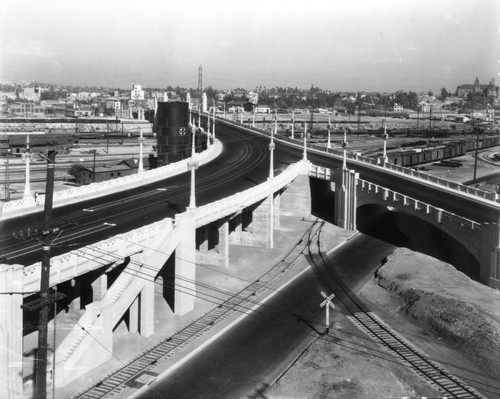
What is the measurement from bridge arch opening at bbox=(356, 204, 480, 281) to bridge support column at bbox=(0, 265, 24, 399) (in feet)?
117

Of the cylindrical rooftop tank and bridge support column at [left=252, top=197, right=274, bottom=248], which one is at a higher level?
the cylindrical rooftop tank

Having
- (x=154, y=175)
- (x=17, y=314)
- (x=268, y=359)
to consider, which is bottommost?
(x=268, y=359)

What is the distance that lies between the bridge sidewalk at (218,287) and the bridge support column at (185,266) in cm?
76

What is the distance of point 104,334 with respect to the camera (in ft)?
102

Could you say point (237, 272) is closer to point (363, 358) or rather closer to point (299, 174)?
point (363, 358)

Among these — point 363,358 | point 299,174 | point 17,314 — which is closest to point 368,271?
point 363,358

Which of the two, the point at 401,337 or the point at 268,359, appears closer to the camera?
the point at 268,359

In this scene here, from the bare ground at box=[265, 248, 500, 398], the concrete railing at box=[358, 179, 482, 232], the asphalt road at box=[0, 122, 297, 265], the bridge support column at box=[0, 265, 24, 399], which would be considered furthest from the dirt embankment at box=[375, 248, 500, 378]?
the bridge support column at box=[0, 265, 24, 399]

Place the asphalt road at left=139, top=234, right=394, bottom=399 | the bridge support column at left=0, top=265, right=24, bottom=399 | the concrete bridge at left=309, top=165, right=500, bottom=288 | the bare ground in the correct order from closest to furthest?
the bridge support column at left=0, top=265, right=24, bottom=399
the asphalt road at left=139, top=234, right=394, bottom=399
the bare ground
the concrete bridge at left=309, top=165, right=500, bottom=288

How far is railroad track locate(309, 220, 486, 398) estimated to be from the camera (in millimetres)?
29516

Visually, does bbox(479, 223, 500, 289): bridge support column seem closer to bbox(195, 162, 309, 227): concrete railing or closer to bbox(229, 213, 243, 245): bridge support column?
bbox(195, 162, 309, 227): concrete railing

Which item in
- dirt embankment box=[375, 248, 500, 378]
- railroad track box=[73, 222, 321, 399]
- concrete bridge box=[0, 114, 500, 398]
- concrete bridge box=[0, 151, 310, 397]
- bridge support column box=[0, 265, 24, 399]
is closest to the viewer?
bridge support column box=[0, 265, 24, 399]

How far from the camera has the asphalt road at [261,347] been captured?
2878 cm

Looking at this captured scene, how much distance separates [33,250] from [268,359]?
1454 cm
